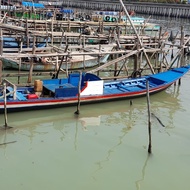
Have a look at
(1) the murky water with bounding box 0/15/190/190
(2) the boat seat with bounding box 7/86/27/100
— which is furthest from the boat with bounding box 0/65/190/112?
(1) the murky water with bounding box 0/15/190/190

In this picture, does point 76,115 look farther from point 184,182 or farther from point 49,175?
point 184,182

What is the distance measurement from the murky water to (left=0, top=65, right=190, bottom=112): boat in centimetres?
45

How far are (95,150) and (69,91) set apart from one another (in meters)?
3.70

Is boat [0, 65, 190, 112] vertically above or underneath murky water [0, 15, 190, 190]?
above

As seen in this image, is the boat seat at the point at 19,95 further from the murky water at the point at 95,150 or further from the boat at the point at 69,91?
the murky water at the point at 95,150

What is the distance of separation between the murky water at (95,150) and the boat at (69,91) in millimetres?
447

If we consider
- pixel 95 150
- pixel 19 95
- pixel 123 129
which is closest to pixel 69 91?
pixel 19 95

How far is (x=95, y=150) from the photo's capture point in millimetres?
10531

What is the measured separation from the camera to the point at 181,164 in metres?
10.1

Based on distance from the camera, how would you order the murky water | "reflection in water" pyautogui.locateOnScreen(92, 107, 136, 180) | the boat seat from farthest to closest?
the boat seat
"reflection in water" pyautogui.locateOnScreen(92, 107, 136, 180)
the murky water

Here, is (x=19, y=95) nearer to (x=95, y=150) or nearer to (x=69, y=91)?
(x=69, y=91)

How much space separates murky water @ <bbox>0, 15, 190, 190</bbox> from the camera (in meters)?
8.96

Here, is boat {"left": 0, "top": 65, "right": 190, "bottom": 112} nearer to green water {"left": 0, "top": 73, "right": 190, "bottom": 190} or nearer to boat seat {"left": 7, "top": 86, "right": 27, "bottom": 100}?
boat seat {"left": 7, "top": 86, "right": 27, "bottom": 100}

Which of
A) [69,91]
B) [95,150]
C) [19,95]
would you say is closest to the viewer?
[95,150]
